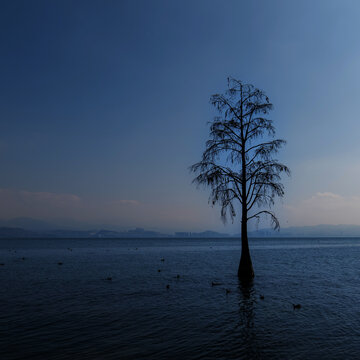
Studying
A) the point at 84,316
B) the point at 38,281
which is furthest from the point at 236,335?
the point at 38,281

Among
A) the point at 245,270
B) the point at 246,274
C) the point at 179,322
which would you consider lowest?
the point at 179,322

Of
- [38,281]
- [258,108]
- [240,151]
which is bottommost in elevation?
[38,281]

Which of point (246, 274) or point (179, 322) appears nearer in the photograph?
point (179, 322)

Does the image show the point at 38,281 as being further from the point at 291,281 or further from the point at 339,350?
the point at 339,350

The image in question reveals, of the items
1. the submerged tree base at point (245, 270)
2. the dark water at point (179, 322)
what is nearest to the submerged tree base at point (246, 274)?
the submerged tree base at point (245, 270)

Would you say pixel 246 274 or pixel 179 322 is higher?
pixel 246 274

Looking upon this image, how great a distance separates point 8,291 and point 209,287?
1493 centimetres

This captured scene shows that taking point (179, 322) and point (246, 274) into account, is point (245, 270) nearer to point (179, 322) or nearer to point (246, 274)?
point (246, 274)

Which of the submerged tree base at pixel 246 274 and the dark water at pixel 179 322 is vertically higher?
the submerged tree base at pixel 246 274

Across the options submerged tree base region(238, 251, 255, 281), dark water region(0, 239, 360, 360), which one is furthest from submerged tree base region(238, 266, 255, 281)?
dark water region(0, 239, 360, 360)

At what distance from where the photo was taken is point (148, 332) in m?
11.7

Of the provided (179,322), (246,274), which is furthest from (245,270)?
(179,322)

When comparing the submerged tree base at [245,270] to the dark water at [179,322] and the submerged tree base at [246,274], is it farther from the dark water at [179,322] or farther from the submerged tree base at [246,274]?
the dark water at [179,322]

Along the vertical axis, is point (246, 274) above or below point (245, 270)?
below
